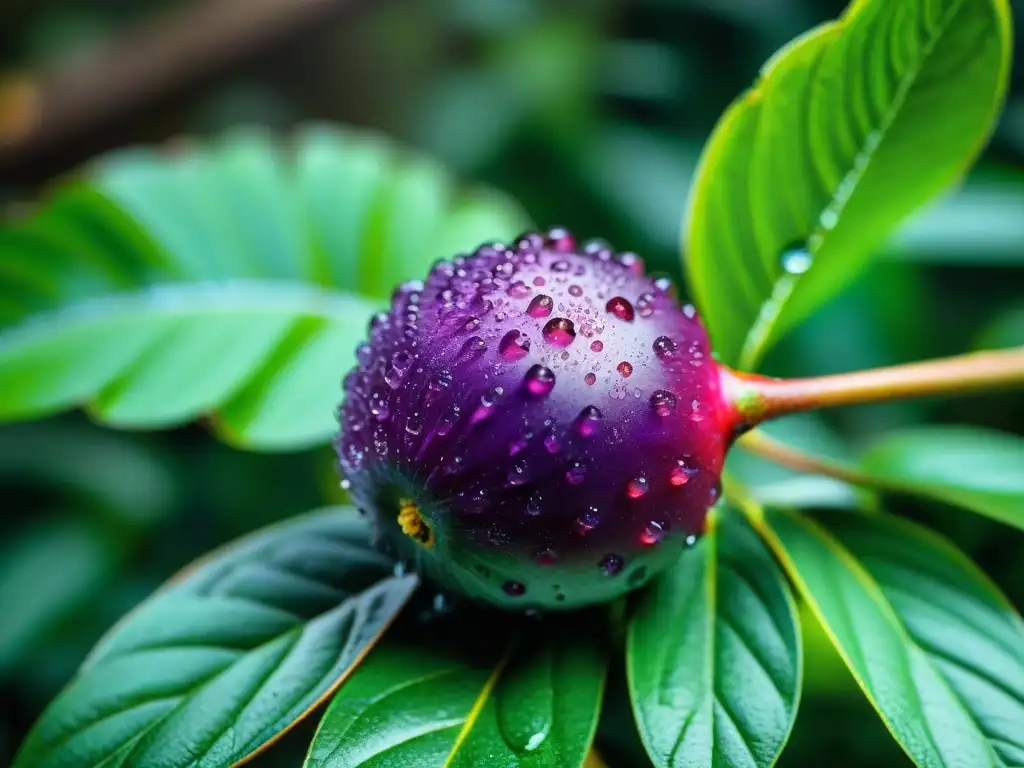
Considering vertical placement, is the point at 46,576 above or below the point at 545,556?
below

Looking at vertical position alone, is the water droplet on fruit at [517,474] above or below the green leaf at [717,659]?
above

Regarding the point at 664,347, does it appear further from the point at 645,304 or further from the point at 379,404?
the point at 379,404

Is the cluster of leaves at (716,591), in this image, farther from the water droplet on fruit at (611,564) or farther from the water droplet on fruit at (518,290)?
the water droplet on fruit at (518,290)

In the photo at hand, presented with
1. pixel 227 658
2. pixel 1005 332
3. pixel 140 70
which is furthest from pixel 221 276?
pixel 140 70

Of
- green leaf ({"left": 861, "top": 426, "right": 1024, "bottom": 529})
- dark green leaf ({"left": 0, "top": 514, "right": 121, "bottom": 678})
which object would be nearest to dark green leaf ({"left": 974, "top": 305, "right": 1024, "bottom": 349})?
green leaf ({"left": 861, "top": 426, "right": 1024, "bottom": 529})

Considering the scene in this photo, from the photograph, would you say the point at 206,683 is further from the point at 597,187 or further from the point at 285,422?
the point at 597,187

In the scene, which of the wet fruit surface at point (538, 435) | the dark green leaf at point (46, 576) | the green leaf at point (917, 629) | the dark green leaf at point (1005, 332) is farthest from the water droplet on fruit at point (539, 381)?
the dark green leaf at point (46, 576)

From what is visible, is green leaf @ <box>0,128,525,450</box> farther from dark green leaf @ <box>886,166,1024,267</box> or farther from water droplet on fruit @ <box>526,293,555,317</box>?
dark green leaf @ <box>886,166,1024,267</box>
